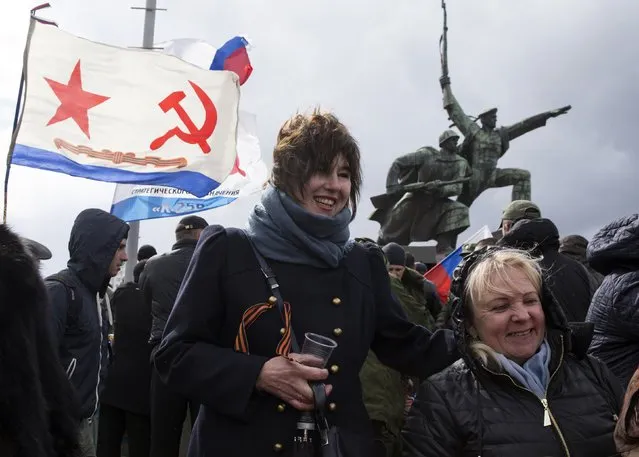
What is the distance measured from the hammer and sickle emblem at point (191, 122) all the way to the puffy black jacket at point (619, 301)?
201 inches

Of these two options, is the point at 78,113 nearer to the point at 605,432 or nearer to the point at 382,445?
the point at 382,445

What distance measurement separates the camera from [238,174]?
33.4 feet

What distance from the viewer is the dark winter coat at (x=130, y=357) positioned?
17.8 ft

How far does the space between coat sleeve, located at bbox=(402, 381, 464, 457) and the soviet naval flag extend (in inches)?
191

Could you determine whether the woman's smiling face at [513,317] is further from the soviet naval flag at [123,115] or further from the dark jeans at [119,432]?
the soviet naval flag at [123,115]

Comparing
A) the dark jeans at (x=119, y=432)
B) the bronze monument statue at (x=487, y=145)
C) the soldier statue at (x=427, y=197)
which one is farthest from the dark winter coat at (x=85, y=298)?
the bronze monument statue at (x=487, y=145)

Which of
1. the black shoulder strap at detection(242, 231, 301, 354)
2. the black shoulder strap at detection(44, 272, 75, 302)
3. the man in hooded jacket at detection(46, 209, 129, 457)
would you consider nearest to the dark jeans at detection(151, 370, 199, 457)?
the man in hooded jacket at detection(46, 209, 129, 457)

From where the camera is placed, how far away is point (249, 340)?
90.1 inches

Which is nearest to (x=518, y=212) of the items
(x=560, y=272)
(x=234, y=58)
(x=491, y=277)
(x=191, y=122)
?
(x=560, y=272)

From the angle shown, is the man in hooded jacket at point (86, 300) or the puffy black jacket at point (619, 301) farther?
the man in hooded jacket at point (86, 300)

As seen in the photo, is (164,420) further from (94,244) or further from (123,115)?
(123,115)

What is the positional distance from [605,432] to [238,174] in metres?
8.23

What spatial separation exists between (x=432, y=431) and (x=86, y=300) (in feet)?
7.50

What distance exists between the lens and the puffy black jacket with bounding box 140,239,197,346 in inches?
200
